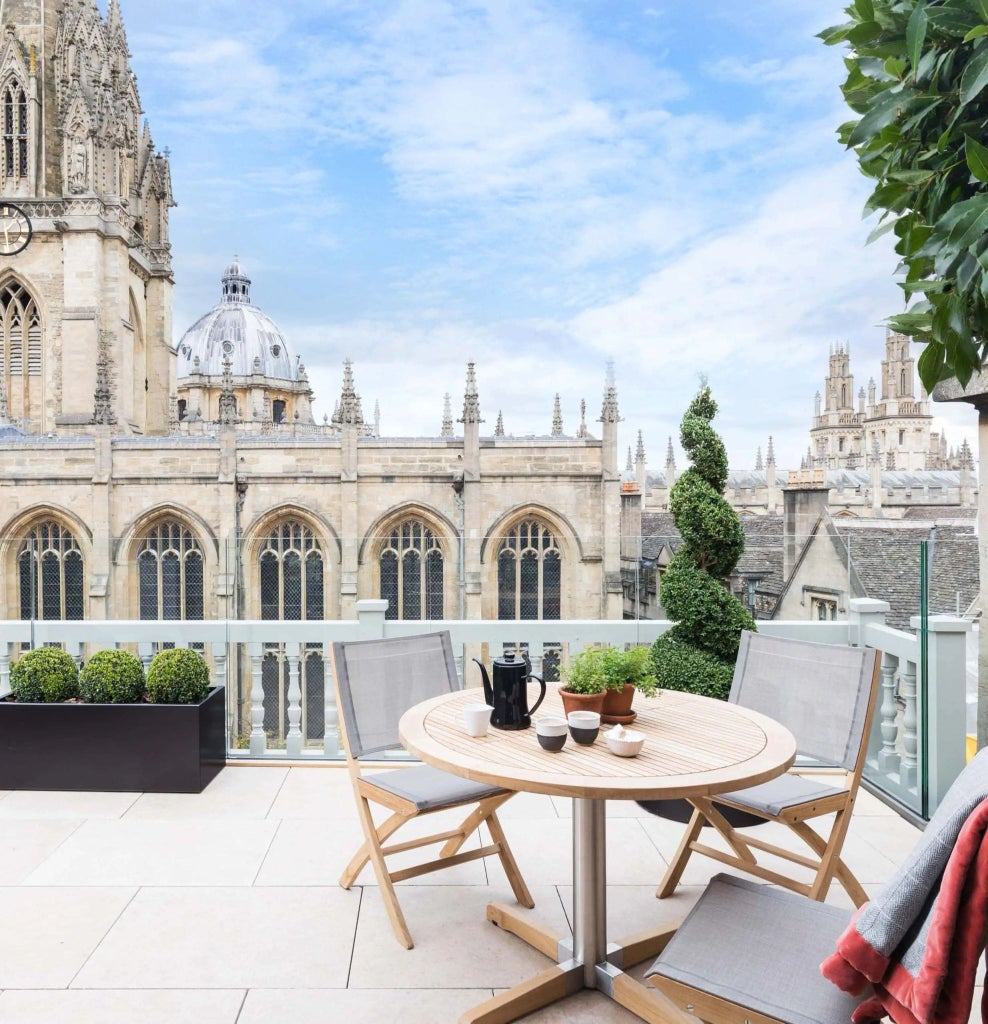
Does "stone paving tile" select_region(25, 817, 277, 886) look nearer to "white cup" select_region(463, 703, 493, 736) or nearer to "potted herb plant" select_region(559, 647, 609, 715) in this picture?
"white cup" select_region(463, 703, 493, 736)

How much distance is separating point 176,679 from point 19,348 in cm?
2143

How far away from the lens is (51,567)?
1819 cm

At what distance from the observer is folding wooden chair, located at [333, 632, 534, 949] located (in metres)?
2.57

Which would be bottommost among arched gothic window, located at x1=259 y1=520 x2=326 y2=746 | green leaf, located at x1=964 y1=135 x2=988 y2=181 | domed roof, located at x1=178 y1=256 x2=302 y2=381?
arched gothic window, located at x1=259 y1=520 x2=326 y2=746

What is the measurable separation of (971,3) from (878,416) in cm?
7655

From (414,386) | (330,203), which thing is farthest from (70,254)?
(414,386)

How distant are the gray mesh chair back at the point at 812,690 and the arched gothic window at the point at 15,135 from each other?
24607mm

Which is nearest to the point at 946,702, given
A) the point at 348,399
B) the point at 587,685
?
the point at 587,685

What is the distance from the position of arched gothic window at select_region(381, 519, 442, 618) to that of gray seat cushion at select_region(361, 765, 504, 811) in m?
14.7

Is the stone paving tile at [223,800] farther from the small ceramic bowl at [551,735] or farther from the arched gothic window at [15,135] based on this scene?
the arched gothic window at [15,135]

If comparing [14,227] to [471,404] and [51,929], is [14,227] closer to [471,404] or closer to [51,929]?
[471,404]

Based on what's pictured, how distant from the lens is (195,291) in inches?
1850

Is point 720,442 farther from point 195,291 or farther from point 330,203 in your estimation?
point 195,291

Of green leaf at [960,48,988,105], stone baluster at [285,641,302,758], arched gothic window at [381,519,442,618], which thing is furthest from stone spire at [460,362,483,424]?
green leaf at [960,48,988,105]
